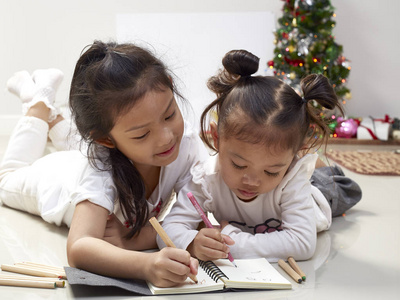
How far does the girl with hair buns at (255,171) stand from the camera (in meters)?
1.37

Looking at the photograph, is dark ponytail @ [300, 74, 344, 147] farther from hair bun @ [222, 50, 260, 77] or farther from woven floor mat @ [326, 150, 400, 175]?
woven floor mat @ [326, 150, 400, 175]

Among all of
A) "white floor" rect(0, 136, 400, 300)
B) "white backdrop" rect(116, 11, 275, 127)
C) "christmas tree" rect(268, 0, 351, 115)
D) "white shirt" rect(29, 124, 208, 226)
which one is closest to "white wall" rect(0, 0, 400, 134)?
"white backdrop" rect(116, 11, 275, 127)

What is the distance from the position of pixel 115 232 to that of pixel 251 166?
415 mm

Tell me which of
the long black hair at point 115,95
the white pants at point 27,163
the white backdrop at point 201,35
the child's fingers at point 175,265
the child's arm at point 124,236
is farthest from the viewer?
the white backdrop at point 201,35

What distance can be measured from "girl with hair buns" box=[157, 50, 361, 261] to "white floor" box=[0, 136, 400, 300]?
0.36 feet

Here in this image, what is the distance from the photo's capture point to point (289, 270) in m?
1.39

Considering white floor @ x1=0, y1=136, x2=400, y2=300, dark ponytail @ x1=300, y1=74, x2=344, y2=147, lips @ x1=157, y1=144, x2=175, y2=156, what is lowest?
white floor @ x1=0, y1=136, x2=400, y2=300

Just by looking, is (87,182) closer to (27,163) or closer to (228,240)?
(228,240)

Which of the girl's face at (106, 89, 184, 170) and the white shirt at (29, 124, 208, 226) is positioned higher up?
the girl's face at (106, 89, 184, 170)

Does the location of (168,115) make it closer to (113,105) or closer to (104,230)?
(113,105)

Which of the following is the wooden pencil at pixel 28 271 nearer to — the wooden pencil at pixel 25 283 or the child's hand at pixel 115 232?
the wooden pencil at pixel 25 283

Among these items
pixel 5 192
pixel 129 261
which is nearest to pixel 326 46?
pixel 5 192

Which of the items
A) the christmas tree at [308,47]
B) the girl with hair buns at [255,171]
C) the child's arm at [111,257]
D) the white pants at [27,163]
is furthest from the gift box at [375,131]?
the child's arm at [111,257]

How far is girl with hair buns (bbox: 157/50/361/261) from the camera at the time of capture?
137 centimetres
